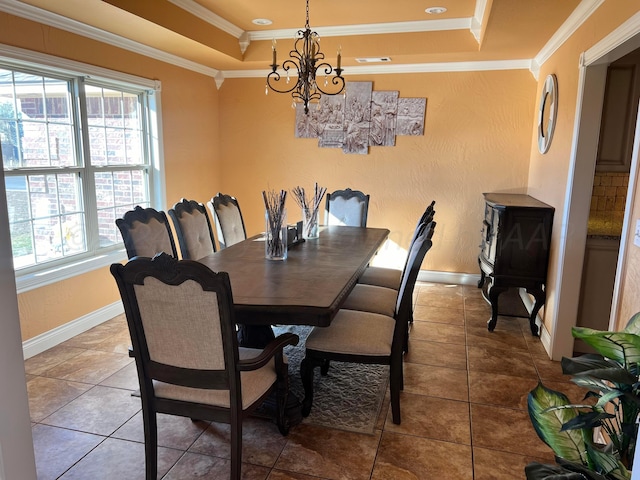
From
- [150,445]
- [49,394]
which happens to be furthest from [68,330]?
[150,445]

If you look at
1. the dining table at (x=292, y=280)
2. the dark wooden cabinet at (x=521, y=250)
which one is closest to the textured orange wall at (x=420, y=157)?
the dark wooden cabinet at (x=521, y=250)

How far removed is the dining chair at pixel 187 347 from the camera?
1698mm

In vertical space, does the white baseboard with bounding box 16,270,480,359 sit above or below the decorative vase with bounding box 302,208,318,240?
below

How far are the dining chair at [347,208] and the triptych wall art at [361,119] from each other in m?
0.85

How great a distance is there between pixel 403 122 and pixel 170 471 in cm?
405

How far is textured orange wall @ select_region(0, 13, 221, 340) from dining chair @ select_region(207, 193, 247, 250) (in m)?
1.01

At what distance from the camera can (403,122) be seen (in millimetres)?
4996

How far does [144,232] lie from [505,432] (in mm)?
2323

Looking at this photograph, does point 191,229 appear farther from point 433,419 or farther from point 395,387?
point 433,419

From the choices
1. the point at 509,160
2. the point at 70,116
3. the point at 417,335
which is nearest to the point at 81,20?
the point at 70,116

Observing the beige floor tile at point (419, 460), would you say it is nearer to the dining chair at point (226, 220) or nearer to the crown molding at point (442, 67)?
the dining chair at point (226, 220)

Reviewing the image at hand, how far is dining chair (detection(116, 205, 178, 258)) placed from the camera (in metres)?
2.66

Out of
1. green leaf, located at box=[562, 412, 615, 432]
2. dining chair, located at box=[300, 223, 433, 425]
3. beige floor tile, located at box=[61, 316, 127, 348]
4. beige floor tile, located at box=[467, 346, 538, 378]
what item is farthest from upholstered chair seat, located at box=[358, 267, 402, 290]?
green leaf, located at box=[562, 412, 615, 432]

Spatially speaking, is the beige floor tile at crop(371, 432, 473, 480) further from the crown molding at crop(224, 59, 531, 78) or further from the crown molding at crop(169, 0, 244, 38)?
the crown molding at crop(224, 59, 531, 78)
